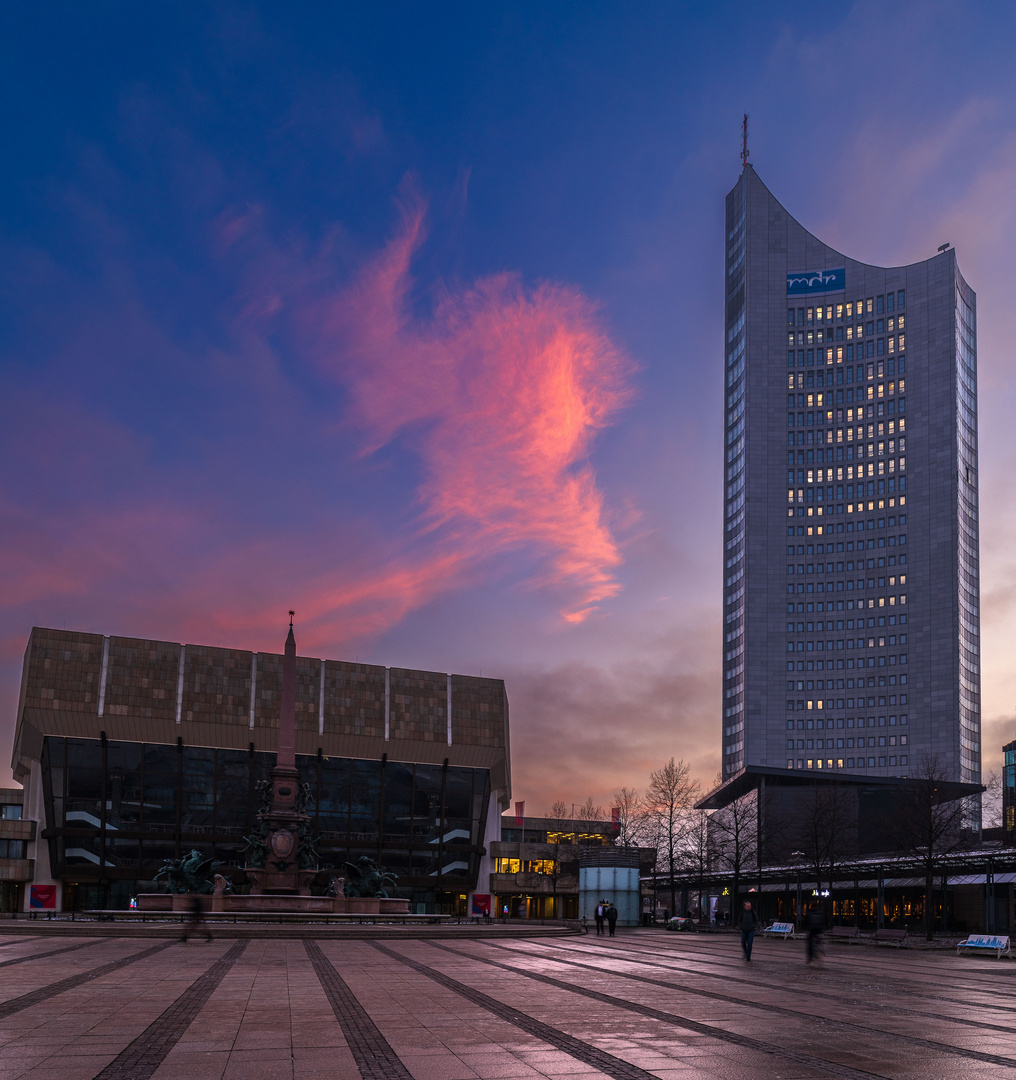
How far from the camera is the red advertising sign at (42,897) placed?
9294 centimetres

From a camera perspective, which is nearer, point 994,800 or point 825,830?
point 825,830

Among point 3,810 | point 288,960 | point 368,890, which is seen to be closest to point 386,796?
point 368,890

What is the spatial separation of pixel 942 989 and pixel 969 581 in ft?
567

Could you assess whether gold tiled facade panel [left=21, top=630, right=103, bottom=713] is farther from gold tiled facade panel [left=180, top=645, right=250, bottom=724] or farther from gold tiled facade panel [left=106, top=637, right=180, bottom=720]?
gold tiled facade panel [left=180, top=645, right=250, bottom=724]

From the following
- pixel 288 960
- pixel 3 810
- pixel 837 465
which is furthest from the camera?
pixel 837 465

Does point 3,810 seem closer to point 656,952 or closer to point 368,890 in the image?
point 368,890

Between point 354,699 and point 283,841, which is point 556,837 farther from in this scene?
point 283,841

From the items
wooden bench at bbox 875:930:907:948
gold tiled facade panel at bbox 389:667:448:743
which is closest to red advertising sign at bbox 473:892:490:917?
gold tiled facade panel at bbox 389:667:448:743

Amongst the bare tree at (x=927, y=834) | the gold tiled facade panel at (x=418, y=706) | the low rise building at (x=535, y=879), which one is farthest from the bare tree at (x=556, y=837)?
the bare tree at (x=927, y=834)

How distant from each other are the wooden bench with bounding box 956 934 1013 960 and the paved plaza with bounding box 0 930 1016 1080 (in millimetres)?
10532

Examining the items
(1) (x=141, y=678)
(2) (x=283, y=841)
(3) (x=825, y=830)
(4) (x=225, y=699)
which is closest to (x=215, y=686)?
(4) (x=225, y=699)

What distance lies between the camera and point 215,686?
9912 cm

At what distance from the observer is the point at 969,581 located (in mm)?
184625

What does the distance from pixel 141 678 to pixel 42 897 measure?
19.9 metres
